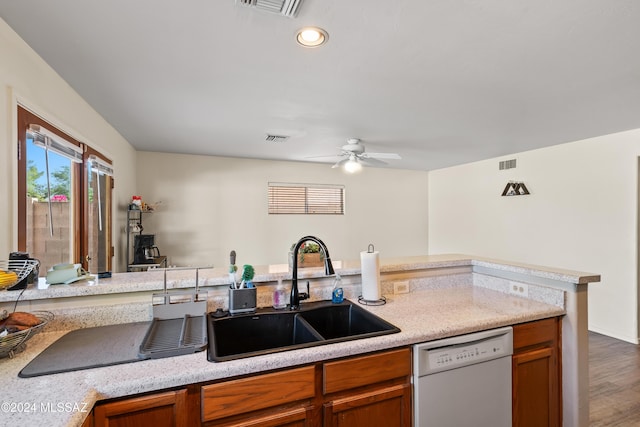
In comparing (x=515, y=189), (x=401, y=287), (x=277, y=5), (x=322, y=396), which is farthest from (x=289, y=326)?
(x=515, y=189)

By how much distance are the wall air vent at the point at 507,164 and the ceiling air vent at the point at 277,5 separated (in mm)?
4556

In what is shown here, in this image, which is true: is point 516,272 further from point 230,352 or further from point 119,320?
point 119,320

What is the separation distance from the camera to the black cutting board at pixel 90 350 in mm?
998

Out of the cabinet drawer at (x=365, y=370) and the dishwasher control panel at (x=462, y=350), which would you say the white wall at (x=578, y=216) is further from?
the cabinet drawer at (x=365, y=370)

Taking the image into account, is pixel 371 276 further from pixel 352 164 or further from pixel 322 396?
pixel 352 164

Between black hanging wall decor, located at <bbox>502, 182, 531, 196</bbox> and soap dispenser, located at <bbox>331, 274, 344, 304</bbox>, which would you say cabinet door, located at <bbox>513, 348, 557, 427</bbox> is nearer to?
soap dispenser, located at <bbox>331, 274, 344, 304</bbox>

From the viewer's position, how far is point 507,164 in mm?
4910

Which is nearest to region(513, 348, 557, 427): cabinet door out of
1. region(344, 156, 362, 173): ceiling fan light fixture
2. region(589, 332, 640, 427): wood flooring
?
region(589, 332, 640, 427): wood flooring

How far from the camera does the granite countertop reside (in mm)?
806

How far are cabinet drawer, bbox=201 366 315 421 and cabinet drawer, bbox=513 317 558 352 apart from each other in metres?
1.07

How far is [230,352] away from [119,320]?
53 centimetres

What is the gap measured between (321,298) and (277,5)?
1.54m

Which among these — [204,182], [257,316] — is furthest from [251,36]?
[204,182]

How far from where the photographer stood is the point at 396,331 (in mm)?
1307
